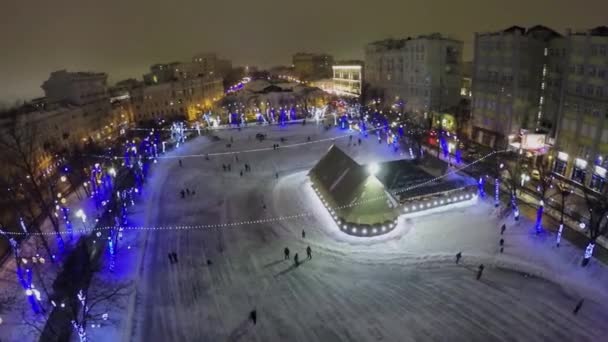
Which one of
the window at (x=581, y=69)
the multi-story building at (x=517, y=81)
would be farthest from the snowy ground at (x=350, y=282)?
the multi-story building at (x=517, y=81)

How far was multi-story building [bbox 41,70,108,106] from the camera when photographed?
56.3 meters

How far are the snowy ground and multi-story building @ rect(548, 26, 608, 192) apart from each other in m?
12.0

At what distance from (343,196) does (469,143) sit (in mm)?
26455

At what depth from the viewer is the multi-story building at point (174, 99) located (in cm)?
7156

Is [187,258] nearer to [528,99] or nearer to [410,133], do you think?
[410,133]

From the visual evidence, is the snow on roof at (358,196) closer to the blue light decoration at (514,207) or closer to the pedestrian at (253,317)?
the blue light decoration at (514,207)

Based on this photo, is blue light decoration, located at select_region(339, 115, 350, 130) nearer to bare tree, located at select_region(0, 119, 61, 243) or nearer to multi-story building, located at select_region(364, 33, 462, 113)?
multi-story building, located at select_region(364, 33, 462, 113)

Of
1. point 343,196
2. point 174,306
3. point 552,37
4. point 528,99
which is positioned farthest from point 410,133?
point 174,306

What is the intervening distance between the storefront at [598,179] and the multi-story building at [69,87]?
65.1 m

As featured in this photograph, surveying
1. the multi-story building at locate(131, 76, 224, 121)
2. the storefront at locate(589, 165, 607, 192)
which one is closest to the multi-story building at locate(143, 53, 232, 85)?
the multi-story building at locate(131, 76, 224, 121)

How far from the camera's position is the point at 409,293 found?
57.1ft

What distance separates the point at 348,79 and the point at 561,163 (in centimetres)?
5775

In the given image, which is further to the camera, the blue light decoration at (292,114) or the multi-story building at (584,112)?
the blue light decoration at (292,114)

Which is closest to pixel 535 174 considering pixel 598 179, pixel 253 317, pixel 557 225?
pixel 598 179
